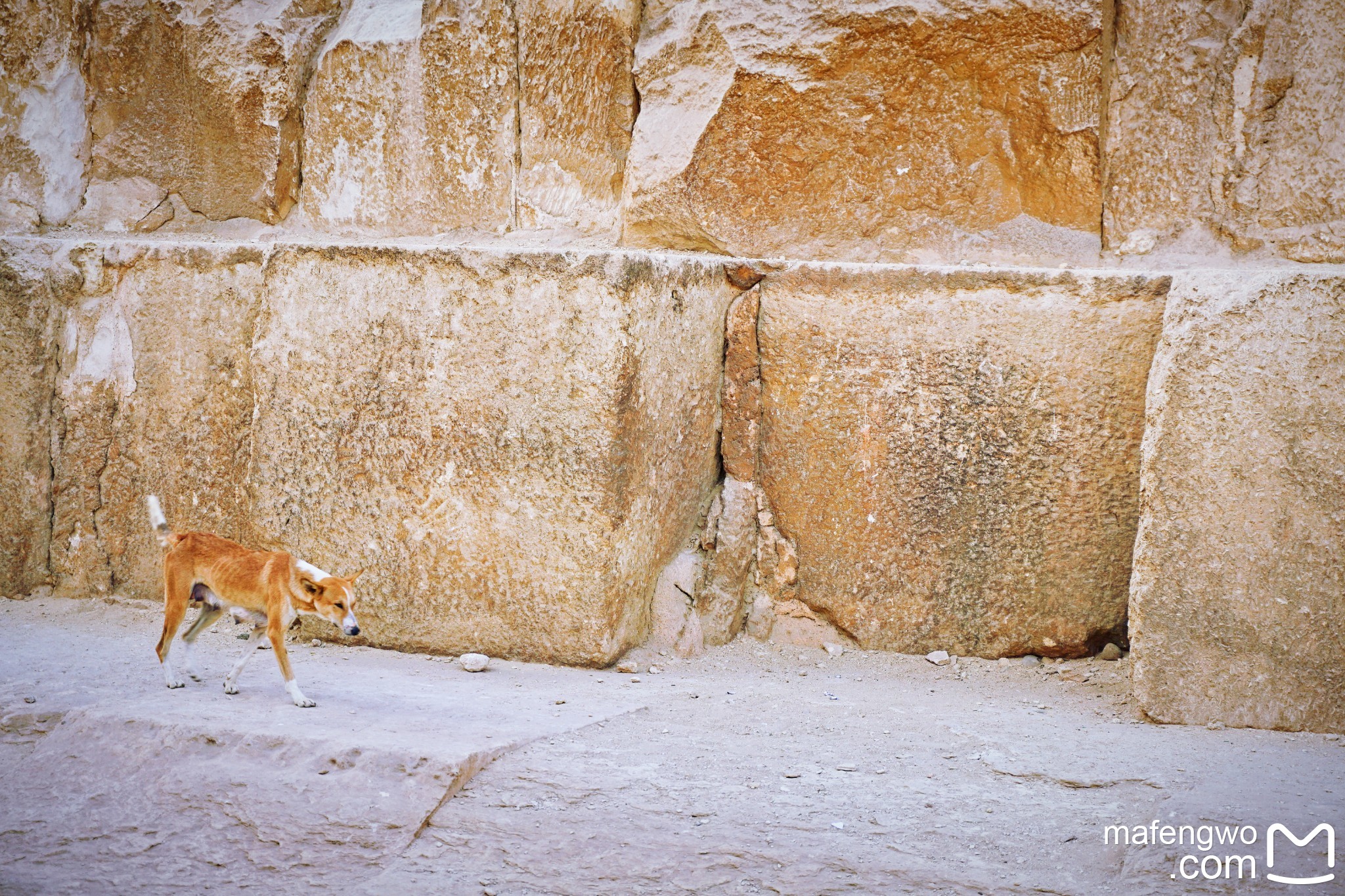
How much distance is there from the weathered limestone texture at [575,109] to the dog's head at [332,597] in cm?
134

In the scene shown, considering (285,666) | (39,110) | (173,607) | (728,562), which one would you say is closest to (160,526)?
(173,607)

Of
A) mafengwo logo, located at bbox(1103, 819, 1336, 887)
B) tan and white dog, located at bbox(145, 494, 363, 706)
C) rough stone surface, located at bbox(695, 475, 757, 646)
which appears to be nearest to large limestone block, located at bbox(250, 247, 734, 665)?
rough stone surface, located at bbox(695, 475, 757, 646)

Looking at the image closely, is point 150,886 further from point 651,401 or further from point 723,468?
point 723,468

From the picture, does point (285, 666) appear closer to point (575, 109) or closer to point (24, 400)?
point (24, 400)

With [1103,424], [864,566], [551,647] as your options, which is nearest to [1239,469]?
[1103,424]

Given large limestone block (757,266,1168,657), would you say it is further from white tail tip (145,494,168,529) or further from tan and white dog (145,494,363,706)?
white tail tip (145,494,168,529)

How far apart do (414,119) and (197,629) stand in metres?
1.64

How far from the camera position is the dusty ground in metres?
1.91

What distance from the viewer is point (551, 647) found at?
2.92 metres

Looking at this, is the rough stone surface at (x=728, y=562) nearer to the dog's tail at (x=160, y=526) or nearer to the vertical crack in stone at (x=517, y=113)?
the vertical crack in stone at (x=517, y=113)

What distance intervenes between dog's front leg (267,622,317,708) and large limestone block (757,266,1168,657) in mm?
1345

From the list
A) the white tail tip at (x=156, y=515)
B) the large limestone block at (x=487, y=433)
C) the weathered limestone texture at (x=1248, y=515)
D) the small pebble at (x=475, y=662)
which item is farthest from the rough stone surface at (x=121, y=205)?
the weathered limestone texture at (x=1248, y=515)

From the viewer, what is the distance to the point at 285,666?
2523 mm

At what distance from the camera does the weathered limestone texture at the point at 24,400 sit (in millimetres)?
3482
